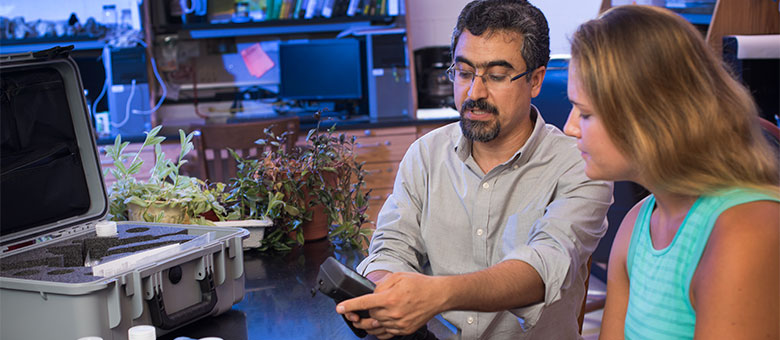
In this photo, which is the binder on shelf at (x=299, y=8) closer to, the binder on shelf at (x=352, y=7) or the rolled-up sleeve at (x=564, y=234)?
the binder on shelf at (x=352, y=7)

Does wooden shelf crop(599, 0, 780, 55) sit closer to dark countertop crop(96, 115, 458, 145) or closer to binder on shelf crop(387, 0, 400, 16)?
dark countertop crop(96, 115, 458, 145)

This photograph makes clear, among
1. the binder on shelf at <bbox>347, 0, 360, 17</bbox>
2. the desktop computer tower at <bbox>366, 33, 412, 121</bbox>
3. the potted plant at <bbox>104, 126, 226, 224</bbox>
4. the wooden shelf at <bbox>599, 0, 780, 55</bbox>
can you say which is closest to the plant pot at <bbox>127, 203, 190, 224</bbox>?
the potted plant at <bbox>104, 126, 226, 224</bbox>

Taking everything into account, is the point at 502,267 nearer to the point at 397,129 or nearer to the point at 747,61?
the point at 747,61

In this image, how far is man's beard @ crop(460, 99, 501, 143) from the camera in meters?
1.45

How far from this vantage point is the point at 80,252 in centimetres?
123

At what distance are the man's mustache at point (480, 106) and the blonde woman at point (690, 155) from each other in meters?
0.45

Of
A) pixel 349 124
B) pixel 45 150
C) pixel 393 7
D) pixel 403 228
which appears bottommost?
pixel 349 124

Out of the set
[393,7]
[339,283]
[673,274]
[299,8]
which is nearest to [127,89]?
[299,8]

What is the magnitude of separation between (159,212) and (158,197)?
0.03 meters

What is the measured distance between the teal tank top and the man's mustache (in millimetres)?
467

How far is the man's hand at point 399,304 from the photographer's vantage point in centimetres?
104

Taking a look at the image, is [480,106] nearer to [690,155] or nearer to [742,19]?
[690,155]

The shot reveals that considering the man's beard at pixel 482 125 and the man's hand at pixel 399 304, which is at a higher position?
the man's beard at pixel 482 125

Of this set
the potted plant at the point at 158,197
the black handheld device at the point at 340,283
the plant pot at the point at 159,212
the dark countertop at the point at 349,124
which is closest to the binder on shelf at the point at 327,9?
the dark countertop at the point at 349,124
